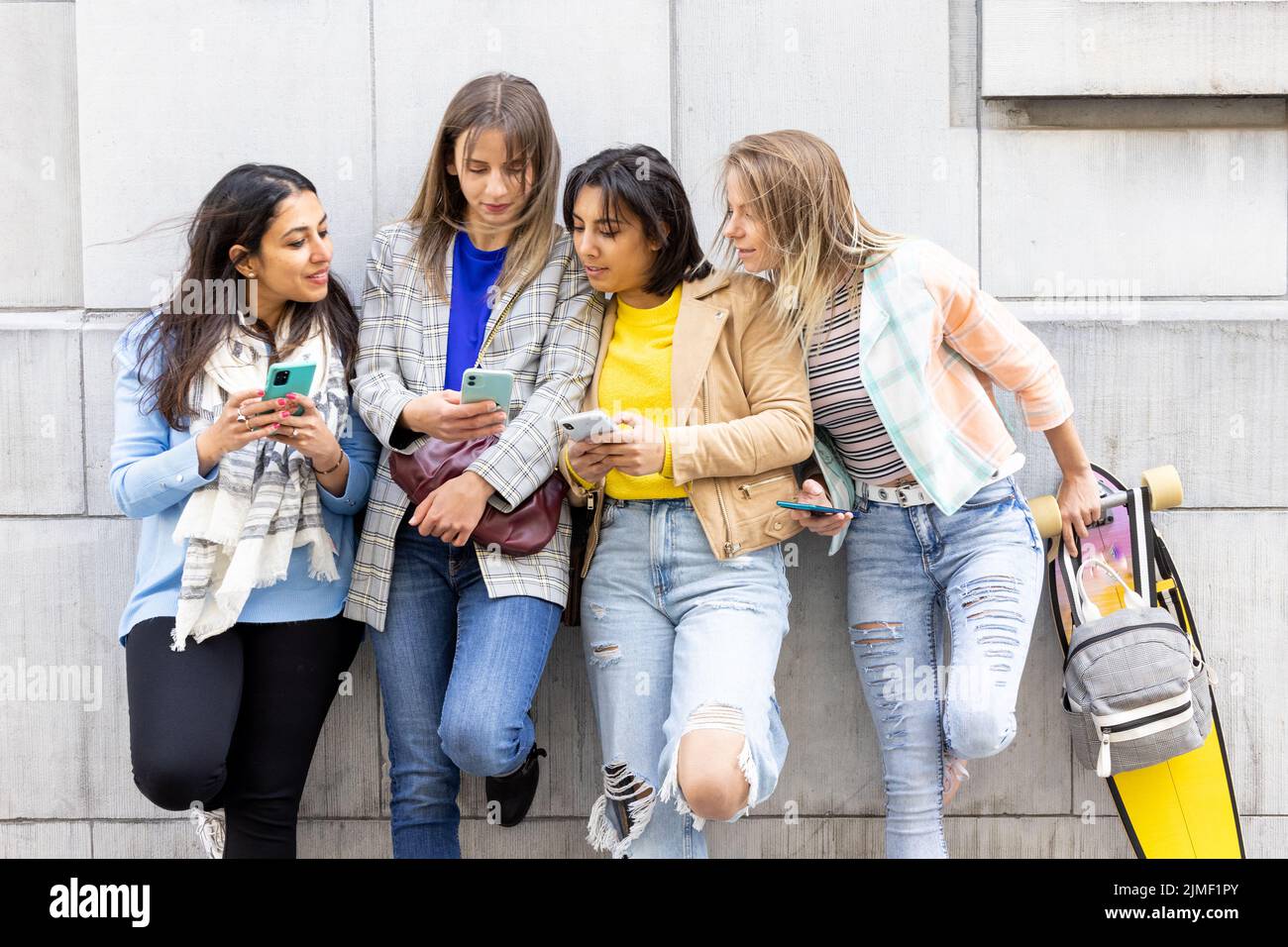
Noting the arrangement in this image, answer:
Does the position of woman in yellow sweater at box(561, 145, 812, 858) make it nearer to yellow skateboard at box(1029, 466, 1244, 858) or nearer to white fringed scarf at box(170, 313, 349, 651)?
white fringed scarf at box(170, 313, 349, 651)

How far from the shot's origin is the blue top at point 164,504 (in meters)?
2.80

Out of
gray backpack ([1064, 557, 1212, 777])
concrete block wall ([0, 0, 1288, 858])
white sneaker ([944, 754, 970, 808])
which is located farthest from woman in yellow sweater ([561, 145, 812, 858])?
gray backpack ([1064, 557, 1212, 777])

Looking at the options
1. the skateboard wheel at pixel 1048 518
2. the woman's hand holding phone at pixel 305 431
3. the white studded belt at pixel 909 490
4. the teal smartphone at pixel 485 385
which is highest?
the teal smartphone at pixel 485 385

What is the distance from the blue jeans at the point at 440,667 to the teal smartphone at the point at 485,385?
20.4 inches

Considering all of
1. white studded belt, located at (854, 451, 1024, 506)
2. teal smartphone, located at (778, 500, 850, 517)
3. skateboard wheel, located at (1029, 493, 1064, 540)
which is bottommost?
skateboard wheel, located at (1029, 493, 1064, 540)

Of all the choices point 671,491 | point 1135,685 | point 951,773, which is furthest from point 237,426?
point 1135,685

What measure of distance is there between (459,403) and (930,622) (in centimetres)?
152

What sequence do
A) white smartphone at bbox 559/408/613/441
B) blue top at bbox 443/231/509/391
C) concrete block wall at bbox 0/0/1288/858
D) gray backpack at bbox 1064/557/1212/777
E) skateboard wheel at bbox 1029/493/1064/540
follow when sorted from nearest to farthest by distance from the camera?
1. white smartphone at bbox 559/408/613/441
2. blue top at bbox 443/231/509/391
3. gray backpack at bbox 1064/557/1212/777
4. skateboard wheel at bbox 1029/493/1064/540
5. concrete block wall at bbox 0/0/1288/858

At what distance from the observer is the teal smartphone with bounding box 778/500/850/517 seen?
9.30ft

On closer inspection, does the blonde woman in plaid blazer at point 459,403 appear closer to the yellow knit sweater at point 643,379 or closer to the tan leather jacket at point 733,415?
the yellow knit sweater at point 643,379

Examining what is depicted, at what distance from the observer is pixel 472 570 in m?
2.99

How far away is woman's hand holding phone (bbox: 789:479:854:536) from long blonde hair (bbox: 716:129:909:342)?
0.43m

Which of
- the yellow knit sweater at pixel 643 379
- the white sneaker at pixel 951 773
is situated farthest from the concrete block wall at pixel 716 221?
the yellow knit sweater at pixel 643 379
